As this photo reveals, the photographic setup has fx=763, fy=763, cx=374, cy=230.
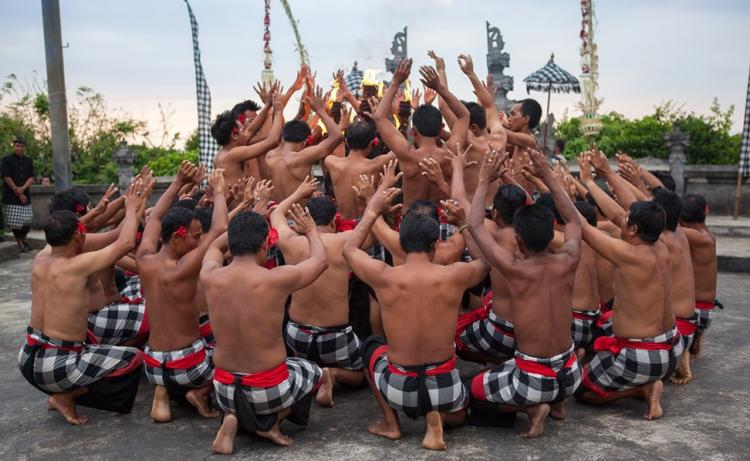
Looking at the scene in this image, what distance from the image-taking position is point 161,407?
538 centimetres

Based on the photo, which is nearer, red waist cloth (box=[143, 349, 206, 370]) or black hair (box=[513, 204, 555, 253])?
black hair (box=[513, 204, 555, 253])

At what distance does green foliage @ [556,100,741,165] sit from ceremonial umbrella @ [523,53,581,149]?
3007 millimetres

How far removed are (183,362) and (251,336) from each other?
903 millimetres

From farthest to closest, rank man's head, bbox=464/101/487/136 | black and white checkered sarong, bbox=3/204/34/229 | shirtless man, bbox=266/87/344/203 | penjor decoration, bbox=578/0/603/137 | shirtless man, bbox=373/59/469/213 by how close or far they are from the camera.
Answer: penjor decoration, bbox=578/0/603/137
black and white checkered sarong, bbox=3/204/34/229
man's head, bbox=464/101/487/136
shirtless man, bbox=266/87/344/203
shirtless man, bbox=373/59/469/213

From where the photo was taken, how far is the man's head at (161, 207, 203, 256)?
5316 mm

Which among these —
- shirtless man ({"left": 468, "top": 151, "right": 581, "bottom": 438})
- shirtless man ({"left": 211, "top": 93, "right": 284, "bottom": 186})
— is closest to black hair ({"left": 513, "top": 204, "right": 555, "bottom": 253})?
shirtless man ({"left": 468, "top": 151, "right": 581, "bottom": 438})

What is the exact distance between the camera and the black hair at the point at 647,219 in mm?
5250

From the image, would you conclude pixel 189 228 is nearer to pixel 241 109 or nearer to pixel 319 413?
pixel 319 413

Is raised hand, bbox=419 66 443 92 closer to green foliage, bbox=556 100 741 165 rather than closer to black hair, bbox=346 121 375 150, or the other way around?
black hair, bbox=346 121 375 150

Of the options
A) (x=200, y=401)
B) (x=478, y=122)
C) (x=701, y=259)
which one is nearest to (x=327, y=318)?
(x=200, y=401)

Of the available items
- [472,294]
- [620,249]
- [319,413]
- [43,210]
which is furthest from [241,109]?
[43,210]

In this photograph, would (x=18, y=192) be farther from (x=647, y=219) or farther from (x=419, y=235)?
(x=647, y=219)

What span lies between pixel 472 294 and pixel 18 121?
1581 cm

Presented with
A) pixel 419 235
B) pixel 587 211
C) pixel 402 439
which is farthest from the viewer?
pixel 587 211
